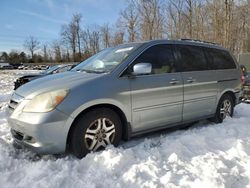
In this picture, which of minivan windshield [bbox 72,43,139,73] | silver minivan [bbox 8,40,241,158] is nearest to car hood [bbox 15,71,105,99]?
silver minivan [bbox 8,40,241,158]

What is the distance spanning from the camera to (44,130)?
3.20 m

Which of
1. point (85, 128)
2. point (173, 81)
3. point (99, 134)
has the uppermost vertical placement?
point (173, 81)

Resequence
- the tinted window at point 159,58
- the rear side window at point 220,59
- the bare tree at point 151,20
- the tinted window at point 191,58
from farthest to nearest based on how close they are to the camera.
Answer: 1. the bare tree at point 151,20
2. the rear side window at point 220,59
3. the tinted window at point 191,58
4. the tinted window at point 159,58

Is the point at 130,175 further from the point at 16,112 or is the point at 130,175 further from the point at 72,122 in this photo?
the point at 16,112

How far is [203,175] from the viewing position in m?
3.04

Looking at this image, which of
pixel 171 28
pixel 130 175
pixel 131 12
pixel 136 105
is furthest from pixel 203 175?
pixel 131 12

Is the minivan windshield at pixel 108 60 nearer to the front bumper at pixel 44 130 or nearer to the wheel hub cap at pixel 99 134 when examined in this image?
the wheel hub cap at pixel 99 134

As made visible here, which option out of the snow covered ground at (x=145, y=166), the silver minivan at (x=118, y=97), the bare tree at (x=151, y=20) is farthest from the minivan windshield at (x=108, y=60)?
the bare tree at (x=151, y=20)

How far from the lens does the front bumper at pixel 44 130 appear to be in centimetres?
320

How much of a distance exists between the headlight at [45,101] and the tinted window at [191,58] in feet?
7.51

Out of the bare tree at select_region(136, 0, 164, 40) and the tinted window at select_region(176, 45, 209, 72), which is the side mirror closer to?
the tinted window at select_region(176, 45, 209, 72)

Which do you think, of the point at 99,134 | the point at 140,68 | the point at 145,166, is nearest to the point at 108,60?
the point at 140,68

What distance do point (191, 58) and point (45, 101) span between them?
285 cm

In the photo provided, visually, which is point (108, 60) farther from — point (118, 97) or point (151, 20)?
point (151, 20)
